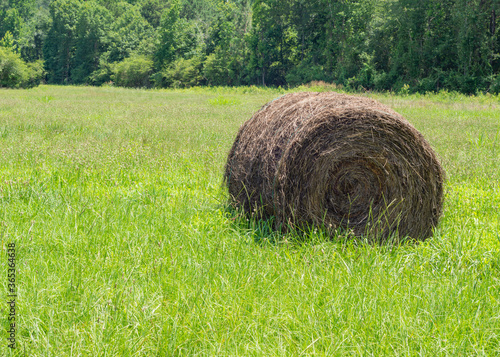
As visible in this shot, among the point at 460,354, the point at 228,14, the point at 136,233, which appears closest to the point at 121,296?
the point at 136,233

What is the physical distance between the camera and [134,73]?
6406cm

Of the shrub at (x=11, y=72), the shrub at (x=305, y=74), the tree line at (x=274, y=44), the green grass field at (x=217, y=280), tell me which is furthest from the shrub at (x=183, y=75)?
the green grass field at (x=217, y=280)

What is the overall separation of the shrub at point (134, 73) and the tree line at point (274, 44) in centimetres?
16

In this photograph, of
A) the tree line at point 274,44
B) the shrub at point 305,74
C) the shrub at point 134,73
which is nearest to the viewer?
the tree line at point 274,44

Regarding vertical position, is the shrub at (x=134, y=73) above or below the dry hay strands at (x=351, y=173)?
above

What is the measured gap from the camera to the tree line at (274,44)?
33.8 metres

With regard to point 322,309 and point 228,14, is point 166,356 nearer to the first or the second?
point 322,309

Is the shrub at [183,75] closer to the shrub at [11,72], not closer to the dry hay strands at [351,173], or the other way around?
the shrub at [11,72]

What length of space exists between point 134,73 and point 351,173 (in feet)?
213

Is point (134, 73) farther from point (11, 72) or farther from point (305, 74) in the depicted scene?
point (305, 74)

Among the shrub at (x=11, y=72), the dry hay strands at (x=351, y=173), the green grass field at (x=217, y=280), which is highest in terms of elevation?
the shrub at (x=11, y=72)

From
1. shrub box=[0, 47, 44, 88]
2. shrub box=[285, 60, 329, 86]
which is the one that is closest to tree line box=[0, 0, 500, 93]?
shrub box=[285, 60, 329, 86]

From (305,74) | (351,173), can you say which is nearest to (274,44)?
(305,74)

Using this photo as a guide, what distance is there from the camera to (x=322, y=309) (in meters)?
2.70
